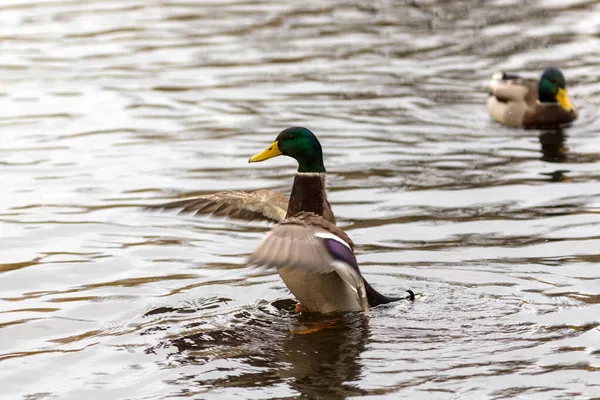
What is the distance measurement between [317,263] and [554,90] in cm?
715

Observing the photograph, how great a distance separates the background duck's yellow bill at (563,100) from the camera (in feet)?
41.1

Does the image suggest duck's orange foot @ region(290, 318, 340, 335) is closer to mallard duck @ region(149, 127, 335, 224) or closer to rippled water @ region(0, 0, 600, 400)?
rippled water @ region(0, 0, 600, 400)

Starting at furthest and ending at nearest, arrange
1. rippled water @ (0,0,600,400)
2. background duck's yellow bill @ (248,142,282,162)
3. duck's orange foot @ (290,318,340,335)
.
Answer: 1. background duck's yellow bill @ (248,142,282,162)
2. duck's orange foot @ (290,318,340,335)
3. rippled water @ (0,0,600,400)

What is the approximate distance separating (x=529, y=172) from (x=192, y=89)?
4744mm

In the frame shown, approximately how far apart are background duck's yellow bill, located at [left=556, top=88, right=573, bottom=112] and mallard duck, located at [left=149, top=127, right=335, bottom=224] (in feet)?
18.8

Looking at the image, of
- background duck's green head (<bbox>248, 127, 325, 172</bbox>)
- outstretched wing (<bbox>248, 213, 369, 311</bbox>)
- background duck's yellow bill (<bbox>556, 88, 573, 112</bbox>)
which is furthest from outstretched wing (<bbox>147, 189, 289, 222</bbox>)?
background duck's yellow bill (<bbox>556, 88, 573, 112</bbox>)

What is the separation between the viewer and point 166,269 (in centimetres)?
808

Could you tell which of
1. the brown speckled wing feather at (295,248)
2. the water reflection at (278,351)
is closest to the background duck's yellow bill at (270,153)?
the water reflection at (278,351)

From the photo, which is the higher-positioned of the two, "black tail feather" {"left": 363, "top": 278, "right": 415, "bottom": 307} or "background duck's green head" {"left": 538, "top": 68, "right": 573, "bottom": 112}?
"background duck's green head" {"left": 538, "top": 68, "right": 573, "bottom": 112}

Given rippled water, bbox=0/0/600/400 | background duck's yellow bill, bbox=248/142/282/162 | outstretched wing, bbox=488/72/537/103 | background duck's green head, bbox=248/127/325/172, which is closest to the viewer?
rippled water, bbox=0/0/600/400

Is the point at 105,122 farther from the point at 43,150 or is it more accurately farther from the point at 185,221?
the point at 185,221

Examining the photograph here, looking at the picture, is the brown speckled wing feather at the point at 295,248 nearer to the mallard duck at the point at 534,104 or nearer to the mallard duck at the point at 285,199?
the mallard duck at the point at 285,199

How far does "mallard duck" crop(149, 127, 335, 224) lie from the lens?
23.4ft

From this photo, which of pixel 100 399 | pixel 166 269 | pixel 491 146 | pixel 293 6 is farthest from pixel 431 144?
pixel 293 6
